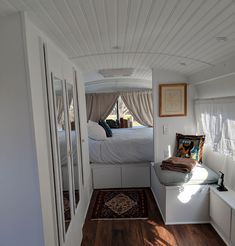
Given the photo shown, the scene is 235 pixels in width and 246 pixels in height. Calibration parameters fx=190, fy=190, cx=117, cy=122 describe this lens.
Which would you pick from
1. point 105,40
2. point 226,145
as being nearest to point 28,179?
point 105,40

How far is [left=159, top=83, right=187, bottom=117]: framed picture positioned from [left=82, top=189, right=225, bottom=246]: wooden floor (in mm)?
1649

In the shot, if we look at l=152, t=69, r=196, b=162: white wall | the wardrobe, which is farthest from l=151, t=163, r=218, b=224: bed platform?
the wardrobe

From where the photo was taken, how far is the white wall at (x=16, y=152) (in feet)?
3.62

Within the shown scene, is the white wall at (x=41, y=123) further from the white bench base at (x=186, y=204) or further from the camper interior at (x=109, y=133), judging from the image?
the white bench base at (x=186, y=204)

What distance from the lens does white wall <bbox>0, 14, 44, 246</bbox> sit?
110 cm

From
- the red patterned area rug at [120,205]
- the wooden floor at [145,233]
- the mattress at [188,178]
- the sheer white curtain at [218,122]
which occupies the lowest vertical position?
the wooden floor at [145,233]

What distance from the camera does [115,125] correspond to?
5.42 metres

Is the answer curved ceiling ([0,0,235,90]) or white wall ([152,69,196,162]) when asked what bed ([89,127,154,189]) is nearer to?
white wall ([152,69,196,162])

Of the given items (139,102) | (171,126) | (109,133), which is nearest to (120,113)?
(139,102)

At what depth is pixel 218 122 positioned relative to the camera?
260cm

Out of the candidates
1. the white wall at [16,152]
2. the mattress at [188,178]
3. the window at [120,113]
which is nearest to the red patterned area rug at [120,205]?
the mattress at [188,178]

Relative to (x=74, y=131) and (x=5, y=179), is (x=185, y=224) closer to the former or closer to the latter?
(x=74, y=131)

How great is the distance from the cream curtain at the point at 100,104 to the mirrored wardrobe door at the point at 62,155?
3.47 metres

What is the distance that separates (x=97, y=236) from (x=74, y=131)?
134cm
